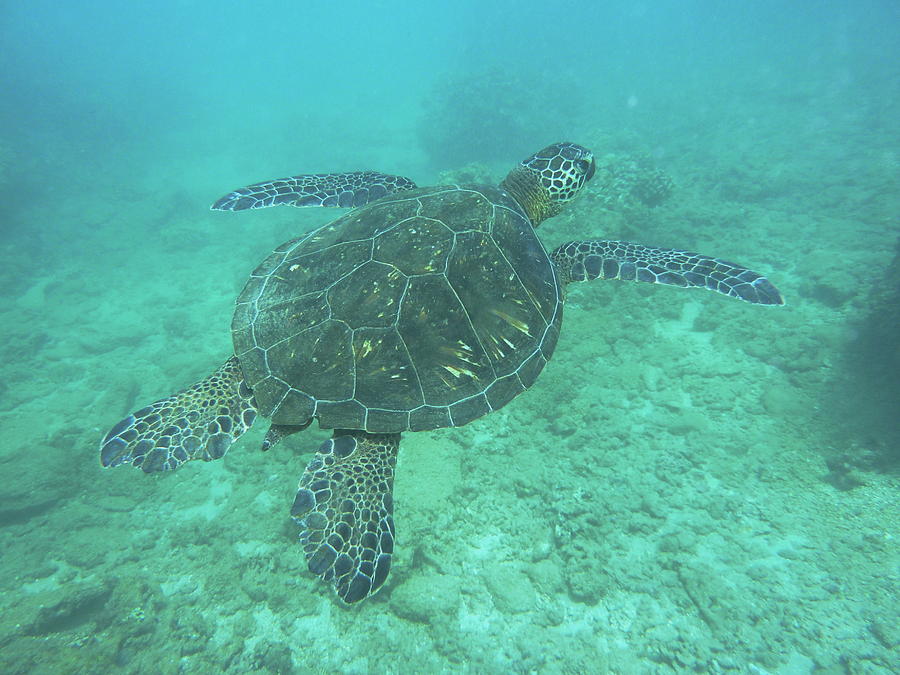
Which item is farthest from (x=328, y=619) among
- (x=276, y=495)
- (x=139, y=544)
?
(x=139, y=544)

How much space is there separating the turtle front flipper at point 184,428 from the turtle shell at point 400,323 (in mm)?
418

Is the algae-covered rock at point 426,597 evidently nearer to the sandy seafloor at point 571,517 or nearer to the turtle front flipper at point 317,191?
the sandy seafloor at point 571,517

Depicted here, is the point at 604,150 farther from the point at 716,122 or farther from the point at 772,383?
the point at 772,383

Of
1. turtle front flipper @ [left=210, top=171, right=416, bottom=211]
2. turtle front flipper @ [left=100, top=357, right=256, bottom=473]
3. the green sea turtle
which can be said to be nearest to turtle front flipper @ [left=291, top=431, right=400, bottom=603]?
the green sea turtle

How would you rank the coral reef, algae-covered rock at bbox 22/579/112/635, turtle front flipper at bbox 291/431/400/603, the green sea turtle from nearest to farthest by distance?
turtle front flipper at bbox 291/431/400/603 → the green sea turtle → algae-covered rock at bbox 22/579/112/635 → the coral reef

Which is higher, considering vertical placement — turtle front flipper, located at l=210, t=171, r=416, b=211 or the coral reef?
turtle front flipper, located at l=210, t=171, r=416, b=211

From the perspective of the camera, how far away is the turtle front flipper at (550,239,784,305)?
3.88 metres

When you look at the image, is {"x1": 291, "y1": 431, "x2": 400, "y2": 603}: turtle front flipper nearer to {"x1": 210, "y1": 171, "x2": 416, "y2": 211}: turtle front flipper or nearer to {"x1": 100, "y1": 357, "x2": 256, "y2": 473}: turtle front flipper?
{"x1": 100, "y1": 357, "x2": 256, "y2": 473}: turtle front flipper

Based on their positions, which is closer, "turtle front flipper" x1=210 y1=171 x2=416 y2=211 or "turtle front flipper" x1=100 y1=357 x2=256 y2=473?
"turtle front flipper" x1=100 y1=357 x2=256 y2=473

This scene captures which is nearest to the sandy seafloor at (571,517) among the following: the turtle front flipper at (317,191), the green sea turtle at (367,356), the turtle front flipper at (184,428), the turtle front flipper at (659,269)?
the turtle front flipper at (659,269)

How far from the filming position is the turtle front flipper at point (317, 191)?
4738 millimetres

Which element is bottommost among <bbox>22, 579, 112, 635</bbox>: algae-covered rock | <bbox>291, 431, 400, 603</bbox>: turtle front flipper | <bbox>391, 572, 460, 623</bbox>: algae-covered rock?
<bbox>391, 572, 460, 623</bbox>: algae-covered rock

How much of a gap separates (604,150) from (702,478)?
524 inches

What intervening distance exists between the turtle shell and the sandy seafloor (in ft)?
8.12
